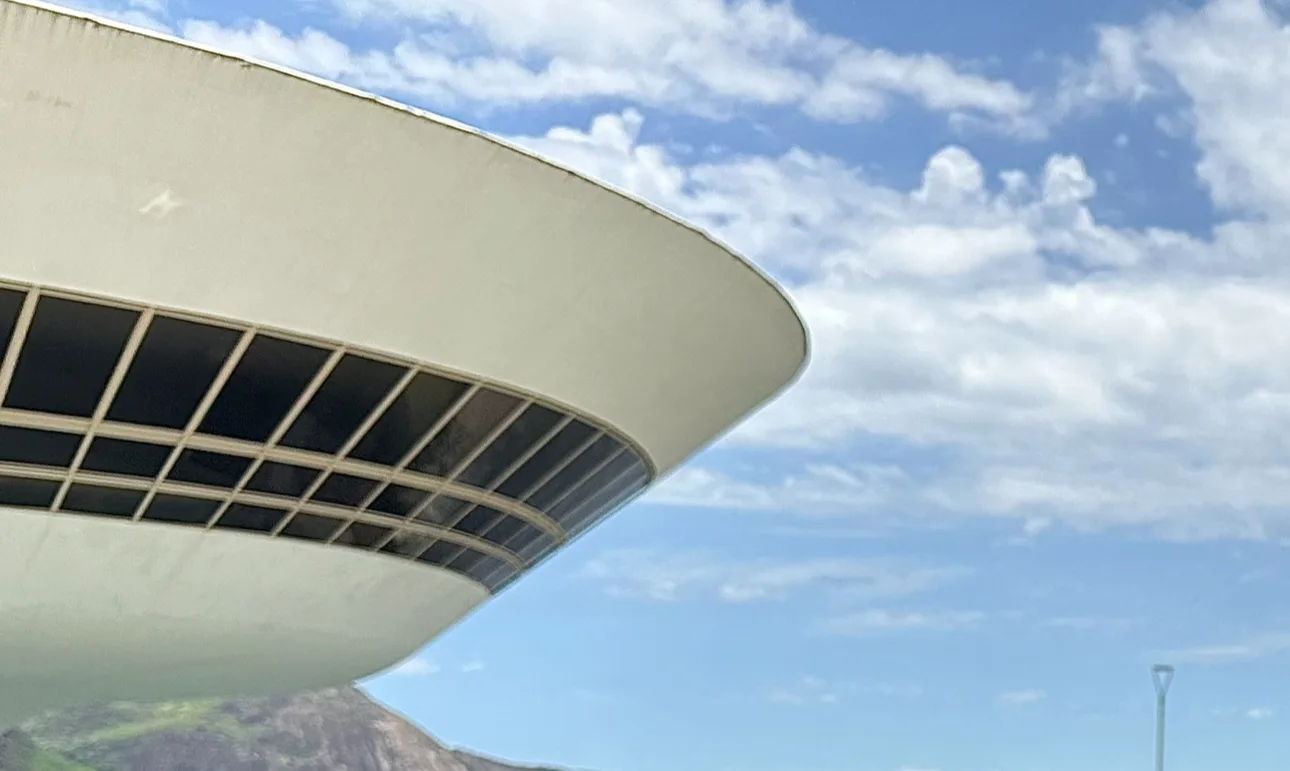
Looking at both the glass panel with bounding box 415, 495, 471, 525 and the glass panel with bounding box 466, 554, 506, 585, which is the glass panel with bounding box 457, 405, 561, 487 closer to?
the glass panel with bounding box 415, 495, 471, 525

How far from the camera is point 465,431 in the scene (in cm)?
1473

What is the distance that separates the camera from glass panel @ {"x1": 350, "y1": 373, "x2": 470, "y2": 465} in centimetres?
1374

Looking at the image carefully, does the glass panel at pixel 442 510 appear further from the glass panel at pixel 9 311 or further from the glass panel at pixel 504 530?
the glass panel at pixel 9 311

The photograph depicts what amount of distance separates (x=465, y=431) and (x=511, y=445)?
85 cm

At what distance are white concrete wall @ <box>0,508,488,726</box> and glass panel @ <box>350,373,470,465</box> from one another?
1.54 meters

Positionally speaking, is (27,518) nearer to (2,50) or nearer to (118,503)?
(118,503)

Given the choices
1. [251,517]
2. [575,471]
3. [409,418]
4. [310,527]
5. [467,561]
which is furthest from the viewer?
[467,561]

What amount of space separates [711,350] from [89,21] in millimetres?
7488

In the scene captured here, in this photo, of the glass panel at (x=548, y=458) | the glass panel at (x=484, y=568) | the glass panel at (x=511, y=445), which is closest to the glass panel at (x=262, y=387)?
the glass panel at (x=511, y=445)

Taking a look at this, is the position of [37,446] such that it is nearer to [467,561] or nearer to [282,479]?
[282,479]

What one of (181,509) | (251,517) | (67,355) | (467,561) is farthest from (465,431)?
(67,355)

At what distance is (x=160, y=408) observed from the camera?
12.6 meters

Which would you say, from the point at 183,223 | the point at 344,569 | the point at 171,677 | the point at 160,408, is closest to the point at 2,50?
the point at 183,223

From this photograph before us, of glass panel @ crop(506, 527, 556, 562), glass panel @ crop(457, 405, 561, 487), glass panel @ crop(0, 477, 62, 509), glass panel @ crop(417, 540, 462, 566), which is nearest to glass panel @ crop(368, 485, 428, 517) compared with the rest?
glass panel @ crop(457, 405, 561, 487)
